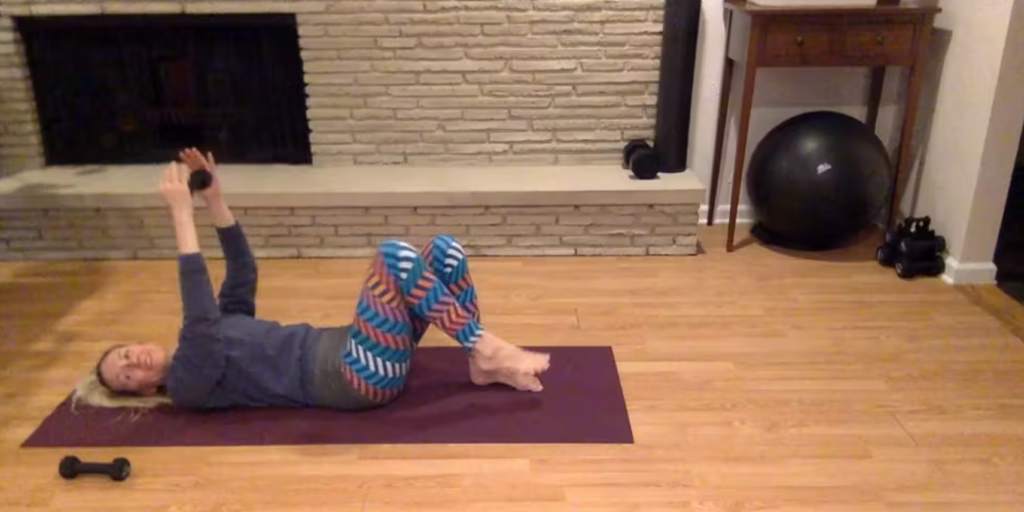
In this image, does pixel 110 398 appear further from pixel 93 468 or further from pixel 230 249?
Answer: pixel 230 249

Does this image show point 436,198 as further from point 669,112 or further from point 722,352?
point 722,352

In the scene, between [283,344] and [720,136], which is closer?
[283,344]

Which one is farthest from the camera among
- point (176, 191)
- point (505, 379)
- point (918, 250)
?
point (918, 250)

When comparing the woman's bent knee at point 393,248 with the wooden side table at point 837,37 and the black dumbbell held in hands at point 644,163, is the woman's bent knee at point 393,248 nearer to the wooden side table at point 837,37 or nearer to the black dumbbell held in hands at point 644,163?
the black dumbbell held in hands at point 644,163

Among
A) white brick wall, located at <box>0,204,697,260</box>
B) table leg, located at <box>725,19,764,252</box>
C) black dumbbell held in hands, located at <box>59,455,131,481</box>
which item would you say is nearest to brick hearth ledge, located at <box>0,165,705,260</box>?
white brick wall, located at <box>0,204,697,260</box>

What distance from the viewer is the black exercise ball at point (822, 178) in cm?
296

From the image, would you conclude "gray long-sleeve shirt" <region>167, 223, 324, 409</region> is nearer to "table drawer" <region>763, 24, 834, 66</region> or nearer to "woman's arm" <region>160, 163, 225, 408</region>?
"woman's arm" <region>160, 163, 225, 408</region>

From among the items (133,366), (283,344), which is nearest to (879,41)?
(283,344)

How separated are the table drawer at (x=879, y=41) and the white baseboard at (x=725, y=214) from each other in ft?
2.81

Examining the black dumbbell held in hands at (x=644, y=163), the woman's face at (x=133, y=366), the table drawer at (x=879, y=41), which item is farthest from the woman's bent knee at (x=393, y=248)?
the table drawer at (x=879, y=41)

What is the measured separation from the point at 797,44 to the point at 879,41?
11.5 inches

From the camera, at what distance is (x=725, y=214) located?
3613 mm

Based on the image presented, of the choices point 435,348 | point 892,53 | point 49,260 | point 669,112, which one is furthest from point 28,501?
point 892,53

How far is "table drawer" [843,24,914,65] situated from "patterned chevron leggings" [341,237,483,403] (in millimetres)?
1730
